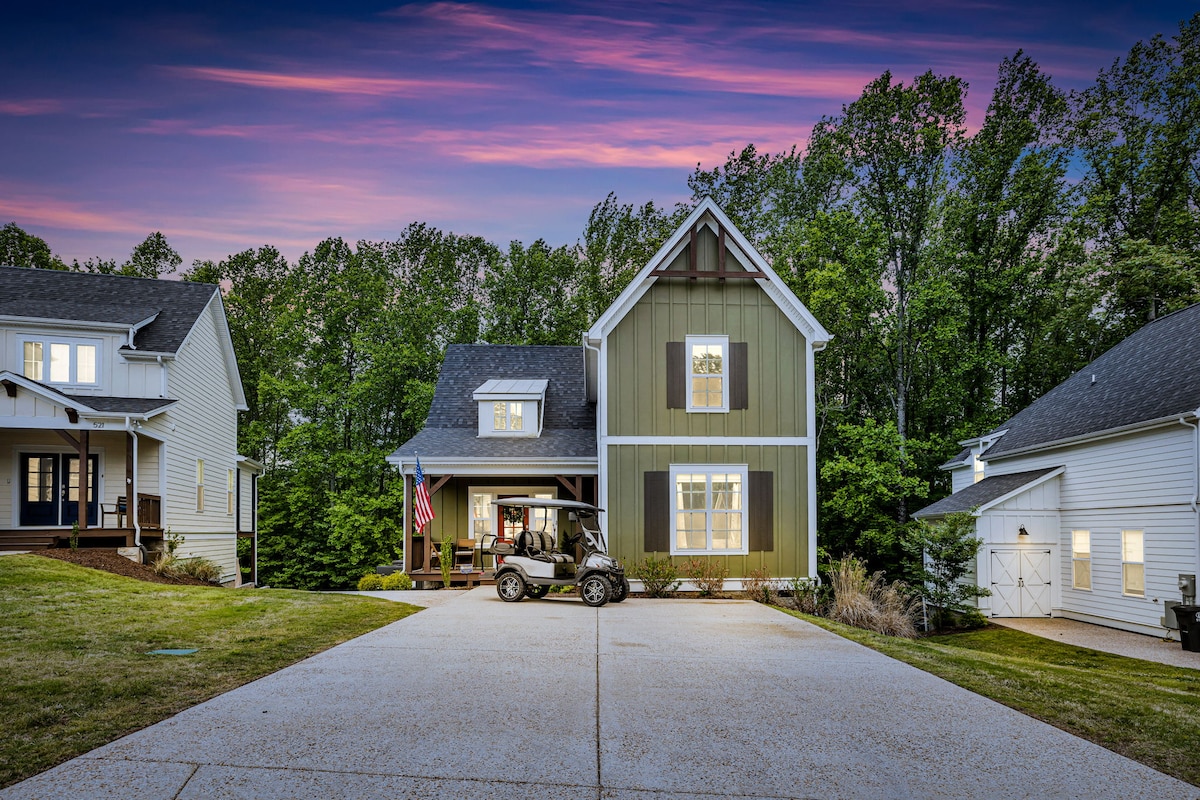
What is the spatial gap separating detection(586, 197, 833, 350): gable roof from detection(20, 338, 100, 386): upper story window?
13.1 meters

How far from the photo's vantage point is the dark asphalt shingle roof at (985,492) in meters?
20.9

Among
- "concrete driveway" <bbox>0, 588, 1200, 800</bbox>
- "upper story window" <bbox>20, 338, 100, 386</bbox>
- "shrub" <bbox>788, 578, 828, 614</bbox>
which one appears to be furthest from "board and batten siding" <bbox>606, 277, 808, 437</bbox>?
"upper story window" <bbox>20, 338, 100, 386</bbox>

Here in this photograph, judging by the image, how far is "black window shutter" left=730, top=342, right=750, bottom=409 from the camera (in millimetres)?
18484

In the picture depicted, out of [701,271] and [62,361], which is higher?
[701,271]

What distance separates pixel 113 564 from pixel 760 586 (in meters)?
13.5

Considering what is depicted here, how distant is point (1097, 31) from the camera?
28.4 m

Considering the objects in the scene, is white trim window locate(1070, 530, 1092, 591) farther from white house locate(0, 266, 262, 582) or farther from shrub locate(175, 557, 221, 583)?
white house locate(0, 266, 262, 582)

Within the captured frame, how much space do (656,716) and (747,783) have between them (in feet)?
5.55

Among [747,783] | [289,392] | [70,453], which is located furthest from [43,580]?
[289,392]

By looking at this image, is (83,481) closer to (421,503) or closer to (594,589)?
(421,503)

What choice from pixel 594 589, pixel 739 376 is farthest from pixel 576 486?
pixel 594 589

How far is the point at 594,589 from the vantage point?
48.6 feet

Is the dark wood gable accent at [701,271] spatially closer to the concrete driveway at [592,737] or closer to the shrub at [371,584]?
the shrub at [371,584]

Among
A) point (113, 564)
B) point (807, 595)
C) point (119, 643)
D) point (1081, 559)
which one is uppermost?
point (119, 643)
